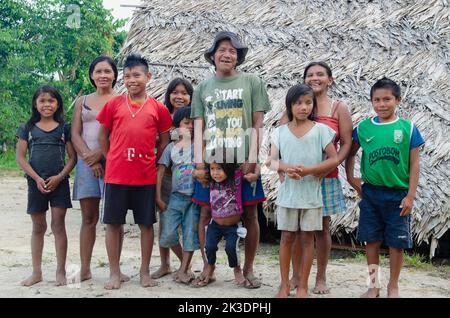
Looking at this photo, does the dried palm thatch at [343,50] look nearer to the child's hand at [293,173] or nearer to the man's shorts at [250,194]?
the man's shorts at [250,194]

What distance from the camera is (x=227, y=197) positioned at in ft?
12.9

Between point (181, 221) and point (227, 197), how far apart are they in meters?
0.53

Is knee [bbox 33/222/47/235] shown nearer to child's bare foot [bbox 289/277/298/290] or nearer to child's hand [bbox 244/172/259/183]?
child's hand [bbox 244/172/259/183]

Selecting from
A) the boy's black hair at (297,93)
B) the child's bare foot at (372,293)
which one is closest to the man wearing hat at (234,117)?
the boy's black hair at (297,93)

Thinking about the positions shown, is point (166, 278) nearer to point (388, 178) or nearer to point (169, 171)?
point (169, 171)

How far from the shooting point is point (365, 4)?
7324mm

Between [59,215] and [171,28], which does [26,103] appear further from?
[59,215]

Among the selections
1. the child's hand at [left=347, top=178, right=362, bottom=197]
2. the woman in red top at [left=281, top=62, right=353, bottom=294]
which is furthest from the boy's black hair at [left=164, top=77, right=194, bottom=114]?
the child's hand at [left=347, top=178, right=362, bottom=197]

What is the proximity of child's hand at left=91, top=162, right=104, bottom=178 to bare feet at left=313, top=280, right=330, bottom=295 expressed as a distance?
1.72 metres

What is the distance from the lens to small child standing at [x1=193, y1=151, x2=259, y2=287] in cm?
392

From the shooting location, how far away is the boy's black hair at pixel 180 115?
421cm

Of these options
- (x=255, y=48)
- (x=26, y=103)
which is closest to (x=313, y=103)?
(x=255, y=48)

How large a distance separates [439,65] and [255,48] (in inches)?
88.4

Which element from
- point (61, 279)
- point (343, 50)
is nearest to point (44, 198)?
point (61, 279)
